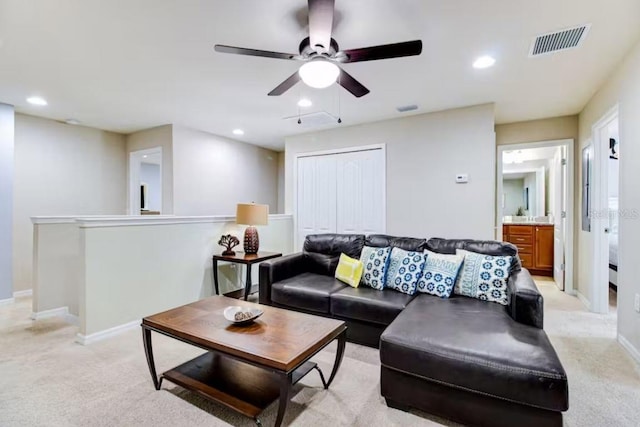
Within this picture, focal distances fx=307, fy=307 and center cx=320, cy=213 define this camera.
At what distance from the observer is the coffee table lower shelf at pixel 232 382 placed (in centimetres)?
168

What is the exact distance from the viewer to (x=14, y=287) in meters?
4.25

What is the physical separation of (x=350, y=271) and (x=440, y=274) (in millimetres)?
846

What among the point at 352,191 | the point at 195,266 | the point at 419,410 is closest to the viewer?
the point at 419,410

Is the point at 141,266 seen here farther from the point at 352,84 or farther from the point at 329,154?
the point at 329,154

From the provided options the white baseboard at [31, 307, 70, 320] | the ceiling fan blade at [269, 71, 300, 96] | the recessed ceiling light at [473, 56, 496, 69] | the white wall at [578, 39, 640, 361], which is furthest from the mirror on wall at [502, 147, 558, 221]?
the white baseboard at [31, 307, 70, 320]

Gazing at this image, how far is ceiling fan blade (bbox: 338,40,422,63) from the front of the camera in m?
1.84

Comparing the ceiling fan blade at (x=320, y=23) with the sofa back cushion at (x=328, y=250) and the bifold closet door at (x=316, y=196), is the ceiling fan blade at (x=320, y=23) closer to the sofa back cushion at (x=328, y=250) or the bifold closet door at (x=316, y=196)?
the sofa back cushion at (x=328, y=250)

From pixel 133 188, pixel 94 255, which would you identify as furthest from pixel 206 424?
pixel 133 188

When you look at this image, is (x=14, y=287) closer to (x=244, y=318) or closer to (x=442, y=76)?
(x=244, y=318)

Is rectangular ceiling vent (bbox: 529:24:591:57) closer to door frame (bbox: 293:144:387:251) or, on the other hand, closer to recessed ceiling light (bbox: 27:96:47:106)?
door frame (bbox: 293:144:387:251)

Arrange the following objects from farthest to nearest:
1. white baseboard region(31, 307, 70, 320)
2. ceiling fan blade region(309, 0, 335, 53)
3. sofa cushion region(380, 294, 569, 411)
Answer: white baseboard region(31, 307, 70, 320) → ceiling fan blade region(309, 0, 335, 53) → sofa cushion region(380, 294, 569, 411)

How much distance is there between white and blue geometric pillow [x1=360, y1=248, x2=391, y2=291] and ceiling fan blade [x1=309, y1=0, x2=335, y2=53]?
186 cm

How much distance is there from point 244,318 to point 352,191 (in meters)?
3.14

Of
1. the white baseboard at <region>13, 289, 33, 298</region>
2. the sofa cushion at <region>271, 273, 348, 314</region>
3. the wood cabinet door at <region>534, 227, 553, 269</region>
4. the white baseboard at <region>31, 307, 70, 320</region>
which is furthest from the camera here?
the wood cabinet door at <region>534, 227, 553, 269</region>
